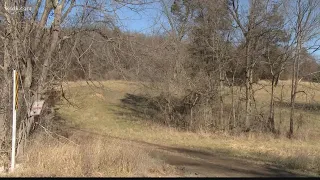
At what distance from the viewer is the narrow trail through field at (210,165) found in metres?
10.2

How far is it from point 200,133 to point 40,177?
44.0 ft

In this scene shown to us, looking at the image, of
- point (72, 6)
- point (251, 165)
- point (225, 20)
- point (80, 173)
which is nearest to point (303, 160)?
point (251, 165)

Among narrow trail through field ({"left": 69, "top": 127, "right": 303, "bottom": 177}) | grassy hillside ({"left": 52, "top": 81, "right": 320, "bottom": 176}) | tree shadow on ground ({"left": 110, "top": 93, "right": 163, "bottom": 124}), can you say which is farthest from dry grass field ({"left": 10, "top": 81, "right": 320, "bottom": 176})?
narrow trail through field ({"left": 69, "top": 127, "right": 303, "bottom": 177})

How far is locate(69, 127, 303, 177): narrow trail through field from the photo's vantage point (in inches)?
402

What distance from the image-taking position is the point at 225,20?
21234 millimetres

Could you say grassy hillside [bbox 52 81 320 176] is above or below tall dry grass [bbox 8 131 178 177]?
below

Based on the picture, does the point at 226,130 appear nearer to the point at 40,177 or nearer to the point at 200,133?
the point at 200,133

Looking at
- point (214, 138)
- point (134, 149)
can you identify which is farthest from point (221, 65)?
point (134, 149)

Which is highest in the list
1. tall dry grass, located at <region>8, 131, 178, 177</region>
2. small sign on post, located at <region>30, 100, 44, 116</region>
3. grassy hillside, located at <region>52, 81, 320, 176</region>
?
small sign on post, located at <region>30, 100, 44, 116</region>

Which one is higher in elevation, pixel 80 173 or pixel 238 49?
pixel 238 49

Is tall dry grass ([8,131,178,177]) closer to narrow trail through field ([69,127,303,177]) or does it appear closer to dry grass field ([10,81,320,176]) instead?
dry grass field ([10,81,320,176])

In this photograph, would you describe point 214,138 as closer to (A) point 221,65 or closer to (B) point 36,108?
(A) point 221,65

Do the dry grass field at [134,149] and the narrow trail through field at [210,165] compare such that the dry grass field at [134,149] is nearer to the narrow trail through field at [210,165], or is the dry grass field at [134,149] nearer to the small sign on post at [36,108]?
the narrow trail through field at [210,165]

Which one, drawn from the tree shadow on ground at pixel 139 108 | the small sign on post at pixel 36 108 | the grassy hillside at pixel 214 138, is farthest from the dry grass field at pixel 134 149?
the small sign on post at pixel 36 108
